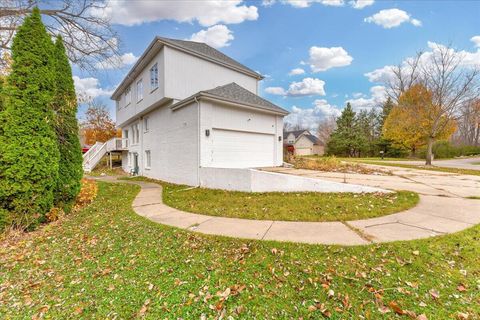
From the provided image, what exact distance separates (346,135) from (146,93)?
97.6 feet

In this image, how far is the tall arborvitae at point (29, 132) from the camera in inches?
177

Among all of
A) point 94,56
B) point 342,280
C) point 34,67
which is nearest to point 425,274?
point 342,280

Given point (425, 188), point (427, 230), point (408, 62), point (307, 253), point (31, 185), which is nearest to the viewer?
point (307, 253)

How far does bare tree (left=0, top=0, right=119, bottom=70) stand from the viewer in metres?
8.26

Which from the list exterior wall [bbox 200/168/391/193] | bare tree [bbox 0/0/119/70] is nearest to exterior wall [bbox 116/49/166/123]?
bare tree [bbox 0/0/119/70]

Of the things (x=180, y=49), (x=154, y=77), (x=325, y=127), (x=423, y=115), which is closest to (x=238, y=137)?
(x=180, y=49)

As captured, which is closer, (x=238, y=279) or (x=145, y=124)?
(x=238, y=279)

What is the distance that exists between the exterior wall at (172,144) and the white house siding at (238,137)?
1.70 feet

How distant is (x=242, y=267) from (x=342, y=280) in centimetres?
117

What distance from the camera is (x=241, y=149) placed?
10.6m

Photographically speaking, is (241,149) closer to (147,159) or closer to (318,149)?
(147,159)

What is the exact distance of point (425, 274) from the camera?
2.45 m

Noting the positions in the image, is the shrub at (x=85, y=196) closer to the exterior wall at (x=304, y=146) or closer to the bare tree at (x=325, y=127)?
the exterior wall at (x=304, y=146)

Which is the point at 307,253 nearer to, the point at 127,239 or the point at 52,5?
the point at 127,239
